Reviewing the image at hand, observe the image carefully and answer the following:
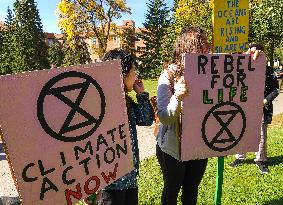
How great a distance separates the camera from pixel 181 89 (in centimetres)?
311

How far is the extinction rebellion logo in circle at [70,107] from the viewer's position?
2.26m

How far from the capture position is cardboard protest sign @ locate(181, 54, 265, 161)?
3.17 metres

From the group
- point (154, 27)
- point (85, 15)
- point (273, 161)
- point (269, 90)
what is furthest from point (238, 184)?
point (154, 27)

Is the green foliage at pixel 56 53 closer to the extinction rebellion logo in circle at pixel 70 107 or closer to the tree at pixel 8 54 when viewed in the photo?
the tree at pixel 8 54

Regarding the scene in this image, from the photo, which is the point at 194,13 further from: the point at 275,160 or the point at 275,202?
the point at 275,202

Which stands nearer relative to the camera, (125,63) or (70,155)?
(70,155)

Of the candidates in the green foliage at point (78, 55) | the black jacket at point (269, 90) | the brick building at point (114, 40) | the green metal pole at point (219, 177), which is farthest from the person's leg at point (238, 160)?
the green foliage at point (78, 55)

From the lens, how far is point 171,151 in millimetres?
3449

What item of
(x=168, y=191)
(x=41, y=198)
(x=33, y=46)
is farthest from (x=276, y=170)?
(x=33, y=46)

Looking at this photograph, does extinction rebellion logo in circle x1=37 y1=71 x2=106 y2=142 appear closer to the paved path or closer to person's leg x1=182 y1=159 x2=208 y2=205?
person's leg x1=182 y1=159 x2=208 y2=205

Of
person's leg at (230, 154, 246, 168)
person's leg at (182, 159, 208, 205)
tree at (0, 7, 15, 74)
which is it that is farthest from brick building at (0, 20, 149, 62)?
person's leg at (182, 159, 208, 205)

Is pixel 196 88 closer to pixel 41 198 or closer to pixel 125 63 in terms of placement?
pixel 125 63

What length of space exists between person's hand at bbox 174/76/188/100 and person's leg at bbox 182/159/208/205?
76 cm

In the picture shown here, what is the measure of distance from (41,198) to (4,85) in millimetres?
699
